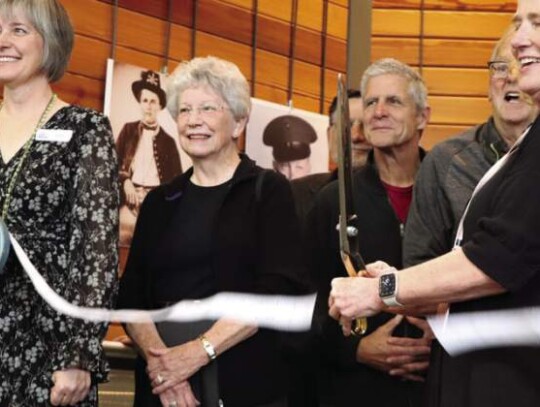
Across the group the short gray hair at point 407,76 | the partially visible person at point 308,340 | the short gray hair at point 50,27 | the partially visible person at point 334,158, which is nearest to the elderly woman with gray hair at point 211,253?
the partially visible person at point 308,340

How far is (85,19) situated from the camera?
313cm

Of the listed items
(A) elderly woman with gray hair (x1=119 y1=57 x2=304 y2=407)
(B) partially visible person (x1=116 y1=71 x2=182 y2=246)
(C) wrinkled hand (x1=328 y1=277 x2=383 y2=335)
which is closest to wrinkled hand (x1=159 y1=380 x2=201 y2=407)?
(A) elderly woman with gray hair (x1=119 y1=57 x2=304 y2=407)

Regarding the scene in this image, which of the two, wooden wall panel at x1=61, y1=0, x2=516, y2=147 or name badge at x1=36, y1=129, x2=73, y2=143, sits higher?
wooden wall panel at x1=61, y1=0, x2=516, y2=147

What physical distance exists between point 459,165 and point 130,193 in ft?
3.54

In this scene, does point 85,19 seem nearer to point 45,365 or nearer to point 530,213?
point 45,365

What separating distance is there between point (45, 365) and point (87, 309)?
0.46 ft

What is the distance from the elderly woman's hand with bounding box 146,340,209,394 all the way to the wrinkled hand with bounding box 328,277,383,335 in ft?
1.51

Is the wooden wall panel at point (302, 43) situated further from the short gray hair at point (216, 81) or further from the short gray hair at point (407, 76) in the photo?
the short gray hair at point (407, 76)

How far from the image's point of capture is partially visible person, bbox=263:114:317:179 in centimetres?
378

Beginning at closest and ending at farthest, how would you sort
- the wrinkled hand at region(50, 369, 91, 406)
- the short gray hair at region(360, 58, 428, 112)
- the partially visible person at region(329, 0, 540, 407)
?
the partially visible person at region(329, 0, 540, 407), the wrinkled hand at region(50, 369, 91, 406), the short gray hair at region(360, 58, 428, 112)

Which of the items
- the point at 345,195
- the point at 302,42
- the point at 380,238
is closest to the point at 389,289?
the point at 345,195

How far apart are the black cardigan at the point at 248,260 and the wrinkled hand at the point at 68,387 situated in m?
0.36

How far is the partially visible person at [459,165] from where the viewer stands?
245 cm

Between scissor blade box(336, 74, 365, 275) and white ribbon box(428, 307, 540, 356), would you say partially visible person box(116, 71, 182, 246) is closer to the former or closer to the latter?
scissor blade box(336, 74, 365, 275)
